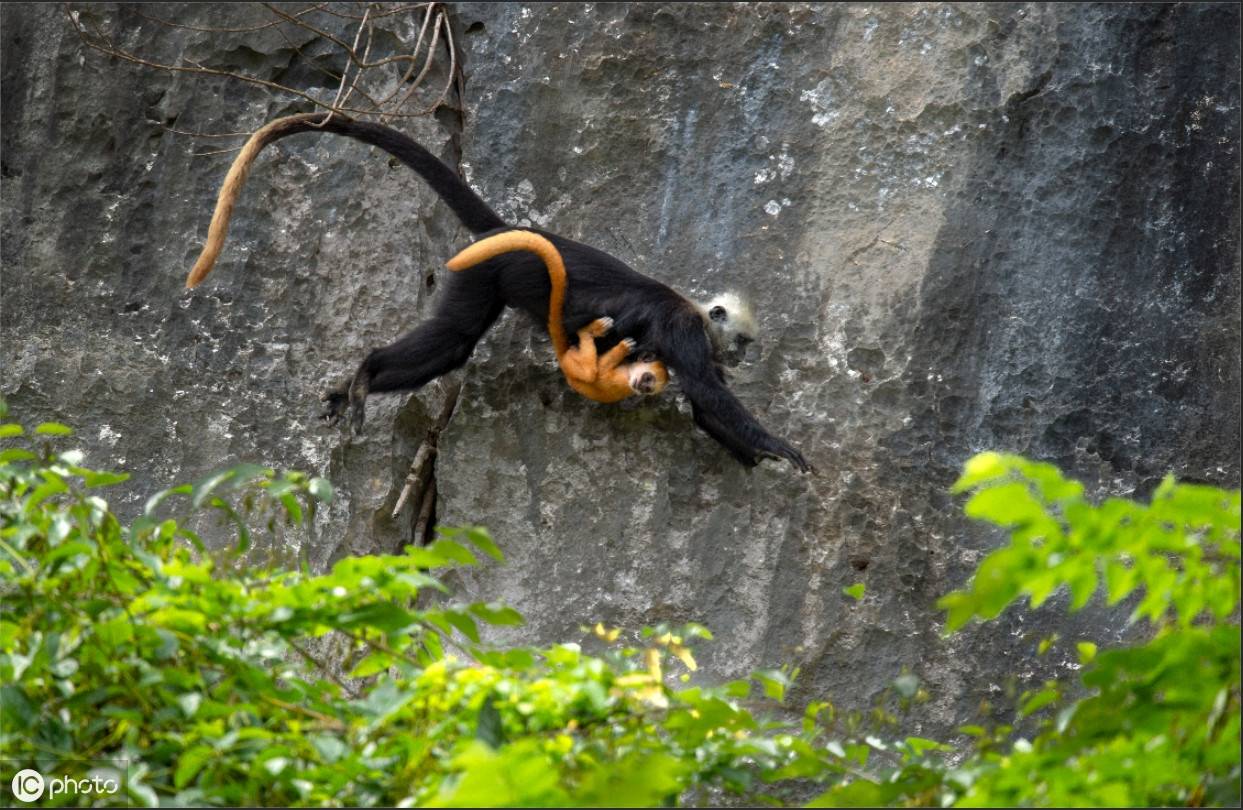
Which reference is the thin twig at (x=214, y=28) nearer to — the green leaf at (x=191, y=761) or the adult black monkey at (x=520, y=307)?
the adult black monkey at (x=520, y=307)

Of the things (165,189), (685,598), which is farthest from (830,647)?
(165,189)

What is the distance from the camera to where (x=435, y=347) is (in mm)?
4840

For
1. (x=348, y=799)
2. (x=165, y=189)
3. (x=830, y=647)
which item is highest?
(x=165, y=189)

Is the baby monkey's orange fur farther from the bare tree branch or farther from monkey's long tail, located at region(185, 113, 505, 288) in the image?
the bare tree branch

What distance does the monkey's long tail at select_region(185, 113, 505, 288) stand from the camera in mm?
4801

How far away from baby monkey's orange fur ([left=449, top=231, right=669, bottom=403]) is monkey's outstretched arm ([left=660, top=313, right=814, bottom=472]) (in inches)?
3.9

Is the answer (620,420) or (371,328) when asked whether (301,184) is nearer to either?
(371,328)

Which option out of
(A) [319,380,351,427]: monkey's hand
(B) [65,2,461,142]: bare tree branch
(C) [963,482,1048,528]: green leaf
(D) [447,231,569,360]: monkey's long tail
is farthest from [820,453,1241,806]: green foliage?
(B) [65,2,461,142]: bare tree branch

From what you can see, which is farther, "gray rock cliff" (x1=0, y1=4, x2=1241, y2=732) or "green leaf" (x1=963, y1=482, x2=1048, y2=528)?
"gray rock cliff" (x1=0, y1=4, x2=1241, y2=732)

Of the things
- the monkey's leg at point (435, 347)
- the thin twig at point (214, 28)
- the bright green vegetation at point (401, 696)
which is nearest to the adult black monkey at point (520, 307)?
the monkey's leg at point (435, 347)

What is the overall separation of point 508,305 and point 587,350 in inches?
13.0

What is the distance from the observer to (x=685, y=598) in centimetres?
475

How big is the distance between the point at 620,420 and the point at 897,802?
2498mm

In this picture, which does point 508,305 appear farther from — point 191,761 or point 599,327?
point 191,761
